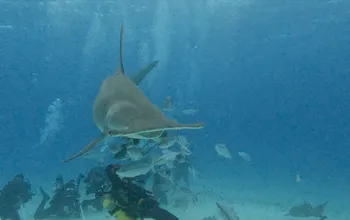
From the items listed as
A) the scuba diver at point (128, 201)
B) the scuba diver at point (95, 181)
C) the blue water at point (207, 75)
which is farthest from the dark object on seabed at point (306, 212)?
the scuba diver at point (128, 201)

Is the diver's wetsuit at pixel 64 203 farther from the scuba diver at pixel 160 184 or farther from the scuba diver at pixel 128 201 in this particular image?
the scuba diver at pixel 128 201

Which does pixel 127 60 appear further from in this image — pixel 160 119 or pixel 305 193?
pixel 160 119

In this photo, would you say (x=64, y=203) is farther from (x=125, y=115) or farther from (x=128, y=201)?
(x=125, y=115)

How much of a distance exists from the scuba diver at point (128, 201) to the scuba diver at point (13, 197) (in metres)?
5.85

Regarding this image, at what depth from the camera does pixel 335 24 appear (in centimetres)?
3738

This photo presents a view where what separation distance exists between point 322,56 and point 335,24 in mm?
14720

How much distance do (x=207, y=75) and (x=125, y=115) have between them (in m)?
65.6

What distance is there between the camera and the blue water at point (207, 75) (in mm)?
35125

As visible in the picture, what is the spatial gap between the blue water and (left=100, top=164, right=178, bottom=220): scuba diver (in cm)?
1391

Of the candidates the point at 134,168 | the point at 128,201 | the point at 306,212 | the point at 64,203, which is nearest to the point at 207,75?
the point at 306,212

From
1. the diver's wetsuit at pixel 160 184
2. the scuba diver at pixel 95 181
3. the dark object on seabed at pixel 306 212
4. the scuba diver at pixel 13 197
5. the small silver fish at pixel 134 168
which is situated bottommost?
the scuba diver at pixel 13 197

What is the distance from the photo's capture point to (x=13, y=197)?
10289 mm

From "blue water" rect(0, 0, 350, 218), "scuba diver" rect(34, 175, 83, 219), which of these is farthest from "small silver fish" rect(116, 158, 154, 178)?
"blue water" rect(0, 0, 350, 218)

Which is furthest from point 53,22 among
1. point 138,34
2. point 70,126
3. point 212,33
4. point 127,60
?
point 70,126
